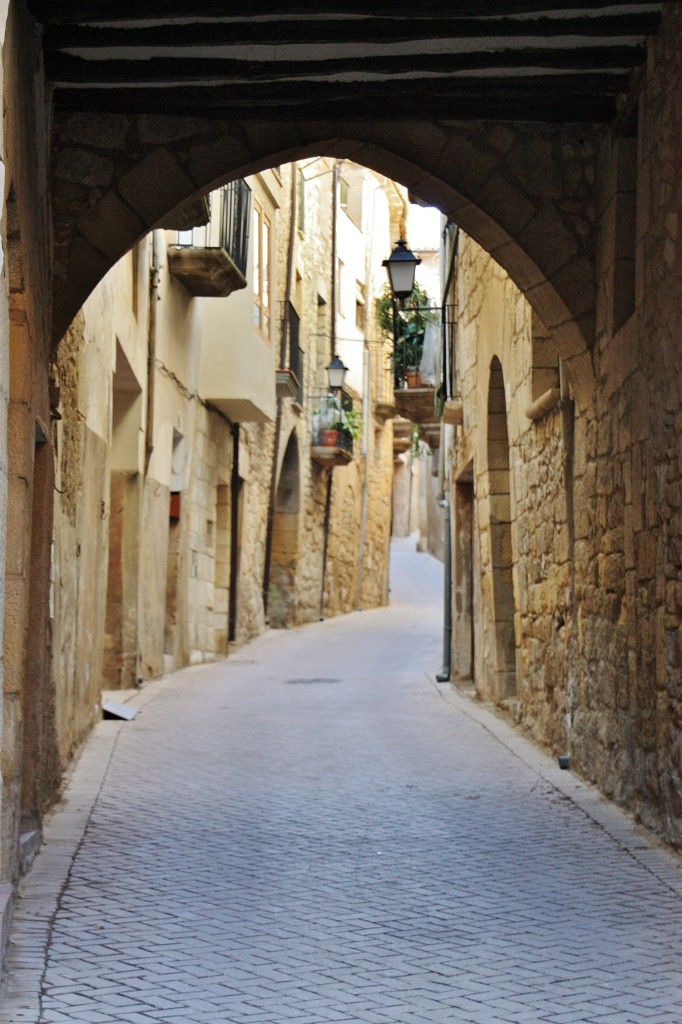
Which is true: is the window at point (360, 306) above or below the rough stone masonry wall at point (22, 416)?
above

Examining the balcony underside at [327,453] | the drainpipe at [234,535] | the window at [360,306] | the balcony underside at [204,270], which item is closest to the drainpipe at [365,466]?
the window at [360,306]

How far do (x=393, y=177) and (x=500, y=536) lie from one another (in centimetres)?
473

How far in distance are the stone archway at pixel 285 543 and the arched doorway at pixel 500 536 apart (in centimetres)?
1232

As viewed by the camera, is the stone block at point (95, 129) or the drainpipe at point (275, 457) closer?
the stone block at point (95, 129)

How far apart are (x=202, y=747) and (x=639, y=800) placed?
3785 millimetres

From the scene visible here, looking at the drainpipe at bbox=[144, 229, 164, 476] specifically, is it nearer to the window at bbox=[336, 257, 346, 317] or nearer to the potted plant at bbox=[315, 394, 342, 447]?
the potted plant at bbox=[315, 394, 342, 447]

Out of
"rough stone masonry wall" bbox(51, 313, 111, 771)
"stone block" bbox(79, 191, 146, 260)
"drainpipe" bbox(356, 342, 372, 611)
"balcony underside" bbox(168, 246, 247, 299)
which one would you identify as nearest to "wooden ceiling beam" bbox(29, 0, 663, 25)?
"stone block" bbox(79, 191, 146, 260)

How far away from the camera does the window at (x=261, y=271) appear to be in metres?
18.1

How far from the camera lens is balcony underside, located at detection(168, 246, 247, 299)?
571 inches

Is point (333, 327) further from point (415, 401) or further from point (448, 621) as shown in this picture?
point (448, 621)

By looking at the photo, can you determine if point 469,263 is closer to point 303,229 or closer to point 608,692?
point 608,692

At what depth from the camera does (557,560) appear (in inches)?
349

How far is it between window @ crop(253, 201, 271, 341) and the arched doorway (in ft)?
20.7

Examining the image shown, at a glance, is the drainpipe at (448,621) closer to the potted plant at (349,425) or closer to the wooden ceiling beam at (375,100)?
the wooden ceiling beam at (375,100)
